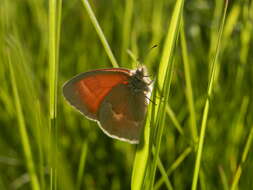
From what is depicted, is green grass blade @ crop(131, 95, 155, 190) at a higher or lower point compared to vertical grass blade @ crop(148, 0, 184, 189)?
lower

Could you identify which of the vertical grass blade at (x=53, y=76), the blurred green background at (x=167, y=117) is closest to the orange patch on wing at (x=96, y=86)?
the blurred green background at (x=167, y=117)

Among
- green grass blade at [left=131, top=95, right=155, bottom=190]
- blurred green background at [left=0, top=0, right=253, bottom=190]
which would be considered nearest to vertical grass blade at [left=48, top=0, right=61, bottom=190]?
green grass blade at [left=131, top=95, right=155, bottom=190]

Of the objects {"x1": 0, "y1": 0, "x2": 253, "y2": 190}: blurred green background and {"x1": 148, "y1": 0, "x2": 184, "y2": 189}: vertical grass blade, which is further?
{"x1": 0, "y1": 0, "x2": 253, "y2": 190}: blurred green background

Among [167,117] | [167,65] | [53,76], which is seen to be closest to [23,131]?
[53,76]

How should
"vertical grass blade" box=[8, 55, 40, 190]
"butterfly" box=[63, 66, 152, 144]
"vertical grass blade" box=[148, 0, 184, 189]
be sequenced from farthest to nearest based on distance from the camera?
"butterfly" box=[63, 66, 152, 144]
"vertical grass blade" box=[8, 55, 40, 190]
"vertical grass blade" box=[148, 0, 184, 189]

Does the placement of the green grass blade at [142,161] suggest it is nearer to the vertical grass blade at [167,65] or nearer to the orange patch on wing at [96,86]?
the vertical grass blade at [167,65]

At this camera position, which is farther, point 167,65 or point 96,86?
point 96,86

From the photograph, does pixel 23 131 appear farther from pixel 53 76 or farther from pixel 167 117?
pixel 167 117

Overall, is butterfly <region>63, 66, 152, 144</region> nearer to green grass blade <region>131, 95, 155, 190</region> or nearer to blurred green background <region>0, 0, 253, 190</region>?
blurred green background <region>0, 0, 253, 190</region>

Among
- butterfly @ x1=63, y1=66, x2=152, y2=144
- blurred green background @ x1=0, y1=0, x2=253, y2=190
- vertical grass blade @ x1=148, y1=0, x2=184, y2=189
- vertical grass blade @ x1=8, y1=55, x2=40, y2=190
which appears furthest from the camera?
blurred green background @ x1=0, y1=0, x2=253, y2=190
